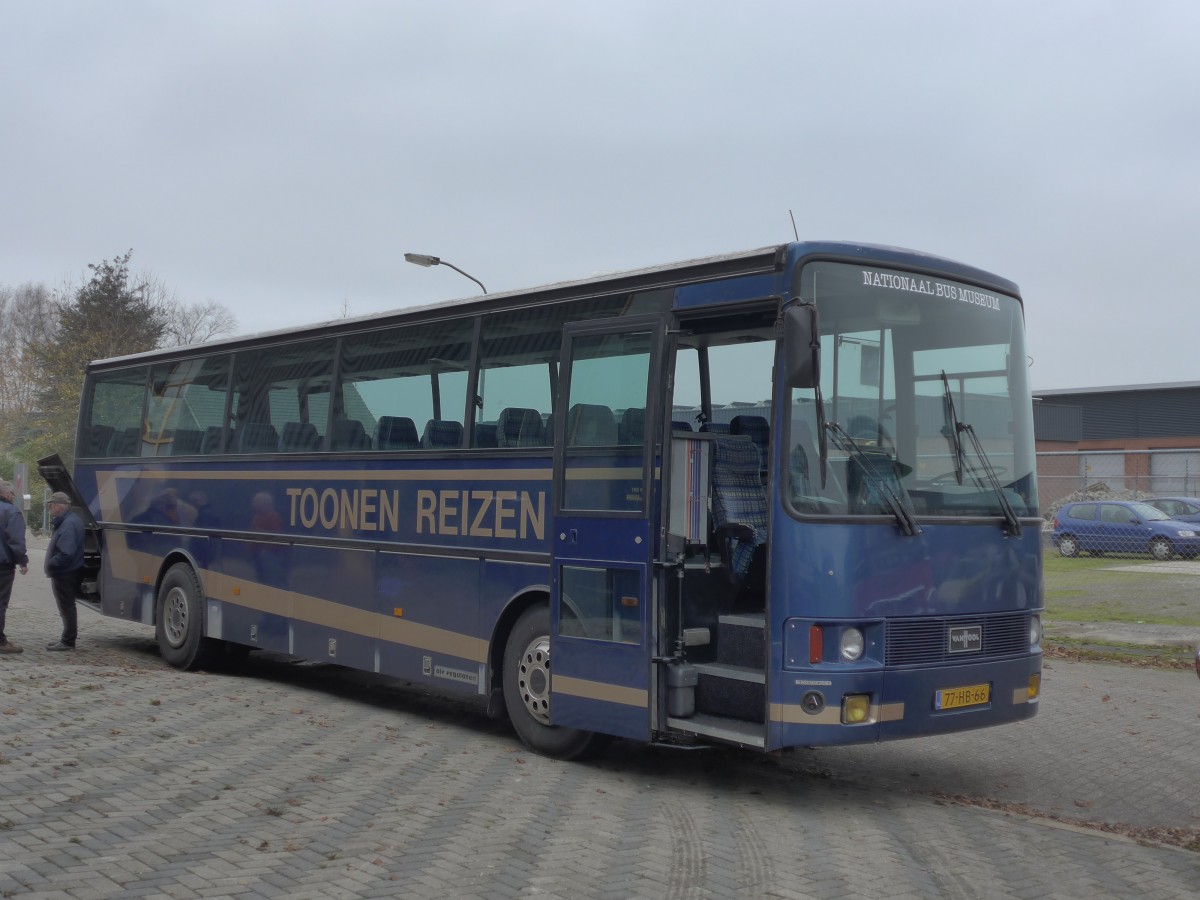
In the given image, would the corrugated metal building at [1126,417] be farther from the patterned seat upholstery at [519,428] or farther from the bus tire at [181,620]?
the patterned seat upholstery at [519,428]

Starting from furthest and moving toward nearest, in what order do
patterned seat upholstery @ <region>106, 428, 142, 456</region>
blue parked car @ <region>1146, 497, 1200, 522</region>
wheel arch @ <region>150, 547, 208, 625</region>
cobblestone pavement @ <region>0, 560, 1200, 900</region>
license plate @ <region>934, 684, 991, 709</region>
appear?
blue parked car @ <region>1146, 497, 1200, 522</region> < patterned seat upholstery @ <region>106, 428, 142, 456</region> < wheel arch @ <region>150, 547, 208, 625</region> < license plate @ <region>934, 684, 991, 709</region> < cobblestone pavement @ <region>0, 560, 1200, 900</region>

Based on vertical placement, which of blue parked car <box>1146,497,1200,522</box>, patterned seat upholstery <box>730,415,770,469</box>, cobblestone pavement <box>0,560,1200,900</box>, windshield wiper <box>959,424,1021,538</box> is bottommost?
cobblestone pavement <box>0,560,1200,900</box>

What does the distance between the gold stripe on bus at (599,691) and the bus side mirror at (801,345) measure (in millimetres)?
2319

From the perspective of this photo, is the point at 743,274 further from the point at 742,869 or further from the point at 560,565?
the point at 742,869

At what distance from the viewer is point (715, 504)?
8.55 m

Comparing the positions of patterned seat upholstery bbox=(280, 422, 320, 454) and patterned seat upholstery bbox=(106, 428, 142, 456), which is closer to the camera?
patterned seat upholstery bbox=(280, 422, 320, 454)

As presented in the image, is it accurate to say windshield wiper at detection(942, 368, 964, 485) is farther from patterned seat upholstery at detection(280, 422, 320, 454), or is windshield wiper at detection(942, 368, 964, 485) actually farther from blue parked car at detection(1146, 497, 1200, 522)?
blue parked car at detection(1146, 497, 1200, 522)

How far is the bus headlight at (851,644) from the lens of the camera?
24.9 feet

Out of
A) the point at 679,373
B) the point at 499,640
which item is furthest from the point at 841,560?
the point at 499,640

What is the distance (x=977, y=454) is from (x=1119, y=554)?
67.0 ft

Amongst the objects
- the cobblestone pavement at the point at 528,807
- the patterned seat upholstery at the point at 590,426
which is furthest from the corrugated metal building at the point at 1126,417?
the patterned seat upholstery at the point at 590,426

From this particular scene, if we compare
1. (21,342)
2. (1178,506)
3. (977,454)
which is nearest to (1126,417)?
(1178,506)

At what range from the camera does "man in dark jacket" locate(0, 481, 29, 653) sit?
14.1 metres

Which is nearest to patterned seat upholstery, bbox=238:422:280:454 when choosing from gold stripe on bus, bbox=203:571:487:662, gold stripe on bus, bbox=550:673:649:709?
gold stripe on bus, bbox=203:571:487:662
